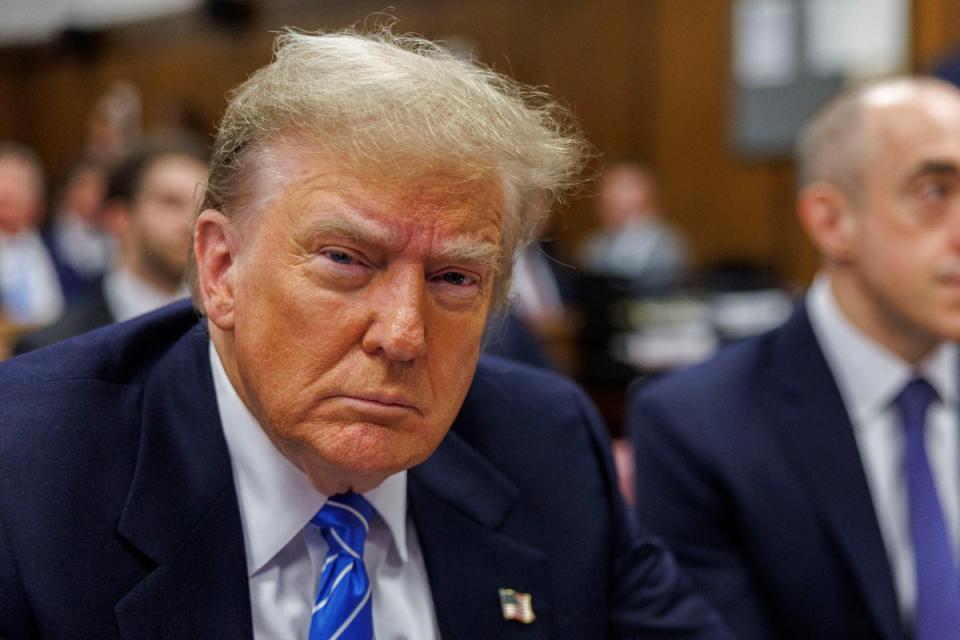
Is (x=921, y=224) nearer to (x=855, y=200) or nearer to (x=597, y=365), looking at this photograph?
(x=855, y=200)

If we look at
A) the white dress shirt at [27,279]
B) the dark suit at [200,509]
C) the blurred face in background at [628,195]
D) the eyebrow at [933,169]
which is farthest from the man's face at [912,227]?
the white dress shirt at [27,279]

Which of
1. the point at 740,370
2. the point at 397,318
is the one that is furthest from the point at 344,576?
the point at 740,370

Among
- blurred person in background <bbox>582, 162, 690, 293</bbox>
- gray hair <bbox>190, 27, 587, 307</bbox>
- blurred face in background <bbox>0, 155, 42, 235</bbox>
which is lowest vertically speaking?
blurred person in background <bbox>582, 162, 690, 293</bbox>

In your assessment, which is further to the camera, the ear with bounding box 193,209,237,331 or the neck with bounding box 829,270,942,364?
the neck with bounding box 829,270,942,364

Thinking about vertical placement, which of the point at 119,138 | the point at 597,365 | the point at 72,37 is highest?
the point at 72,37

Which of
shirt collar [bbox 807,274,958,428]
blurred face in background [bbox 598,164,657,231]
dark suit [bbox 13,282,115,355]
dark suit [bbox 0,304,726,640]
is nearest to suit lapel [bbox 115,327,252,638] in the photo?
dark suit [bbox 0,304,726,640]

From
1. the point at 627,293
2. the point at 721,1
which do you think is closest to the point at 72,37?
the point at 721,1

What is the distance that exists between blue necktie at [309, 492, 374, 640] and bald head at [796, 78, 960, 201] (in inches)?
51.2

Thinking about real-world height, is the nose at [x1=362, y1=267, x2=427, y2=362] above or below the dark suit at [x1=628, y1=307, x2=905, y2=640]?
above

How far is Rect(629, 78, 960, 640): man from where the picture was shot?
6.25 feet

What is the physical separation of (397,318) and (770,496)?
1.02 meters

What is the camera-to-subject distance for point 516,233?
1.36m

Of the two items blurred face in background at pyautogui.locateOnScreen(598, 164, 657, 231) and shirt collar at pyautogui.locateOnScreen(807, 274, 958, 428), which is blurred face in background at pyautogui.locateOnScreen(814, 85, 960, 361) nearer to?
shirt collar at pyautogui.locateOnScreen(807, 274, 958, 428)

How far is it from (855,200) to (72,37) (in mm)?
10416
